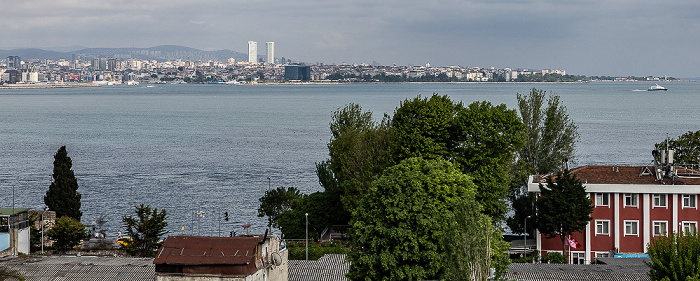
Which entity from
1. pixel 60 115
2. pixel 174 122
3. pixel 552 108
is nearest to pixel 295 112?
pixel 174 122

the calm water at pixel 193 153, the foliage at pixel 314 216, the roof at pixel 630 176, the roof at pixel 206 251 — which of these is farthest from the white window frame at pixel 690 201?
the calm water at pixel 193 153

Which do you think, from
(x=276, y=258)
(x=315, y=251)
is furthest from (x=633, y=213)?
(x=276, y=258)

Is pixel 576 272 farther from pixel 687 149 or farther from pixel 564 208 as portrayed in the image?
Answer: pixel 687 149

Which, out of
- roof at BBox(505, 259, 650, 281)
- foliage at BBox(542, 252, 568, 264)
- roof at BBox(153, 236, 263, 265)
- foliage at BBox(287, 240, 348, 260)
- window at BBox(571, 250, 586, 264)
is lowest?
window at BBox(571, 250, 586, 264)

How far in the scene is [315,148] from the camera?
94.3 metres

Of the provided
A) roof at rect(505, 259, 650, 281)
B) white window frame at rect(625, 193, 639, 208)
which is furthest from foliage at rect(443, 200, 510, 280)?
white window frame at rect(625, 193, 639, 208)

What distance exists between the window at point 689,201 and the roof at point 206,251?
23.6 m

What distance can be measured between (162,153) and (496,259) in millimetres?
74151

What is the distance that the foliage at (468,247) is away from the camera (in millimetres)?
18859

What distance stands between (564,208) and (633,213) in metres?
3.82

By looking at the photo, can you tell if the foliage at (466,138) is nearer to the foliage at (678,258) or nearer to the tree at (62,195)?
the foliage at (678,258)

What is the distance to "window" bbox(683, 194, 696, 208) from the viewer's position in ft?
116

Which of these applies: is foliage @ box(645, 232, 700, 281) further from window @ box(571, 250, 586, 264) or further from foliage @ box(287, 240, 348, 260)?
foliage @ box(287, 240, 348, 260)

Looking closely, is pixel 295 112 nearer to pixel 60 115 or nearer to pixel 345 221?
pixel 60 115
